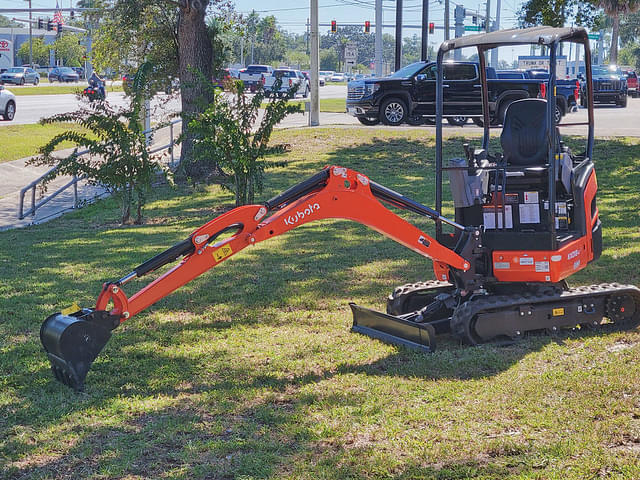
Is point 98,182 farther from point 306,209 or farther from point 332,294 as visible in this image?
point 306,209

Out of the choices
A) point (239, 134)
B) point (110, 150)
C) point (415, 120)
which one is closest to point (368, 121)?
point (415, 120)

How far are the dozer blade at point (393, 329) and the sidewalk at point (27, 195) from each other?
8.22 metres

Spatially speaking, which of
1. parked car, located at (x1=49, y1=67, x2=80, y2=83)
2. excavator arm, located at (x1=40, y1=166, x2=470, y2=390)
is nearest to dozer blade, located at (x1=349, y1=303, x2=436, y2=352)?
excavator arm, located at (x1=40, y1=166, x2=470, y2=390)

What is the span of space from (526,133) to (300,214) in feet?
7.24

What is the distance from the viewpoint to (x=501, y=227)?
7145mm

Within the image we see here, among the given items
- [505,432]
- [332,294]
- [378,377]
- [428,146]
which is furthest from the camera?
[428,146]

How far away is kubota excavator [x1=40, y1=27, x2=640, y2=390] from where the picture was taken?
6605 mm

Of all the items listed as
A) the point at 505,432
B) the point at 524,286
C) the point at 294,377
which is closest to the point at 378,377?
the point at 294,377

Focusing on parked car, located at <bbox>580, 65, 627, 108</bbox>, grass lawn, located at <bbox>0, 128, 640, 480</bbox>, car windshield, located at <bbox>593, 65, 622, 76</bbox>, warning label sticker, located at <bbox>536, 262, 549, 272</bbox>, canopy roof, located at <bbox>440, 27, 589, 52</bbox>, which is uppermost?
car windshield, located at <bbox>593, 65, 622, 76</bbox>

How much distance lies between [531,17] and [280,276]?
50.2 ft

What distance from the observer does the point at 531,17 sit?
22203 mm

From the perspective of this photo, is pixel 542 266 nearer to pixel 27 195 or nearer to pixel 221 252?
pixel 221 252

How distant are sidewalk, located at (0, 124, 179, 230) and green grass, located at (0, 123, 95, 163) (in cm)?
76

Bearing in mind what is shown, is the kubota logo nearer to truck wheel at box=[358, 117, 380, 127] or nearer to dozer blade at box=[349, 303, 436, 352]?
dozer blade at box=[349, 303, 436, 352]
